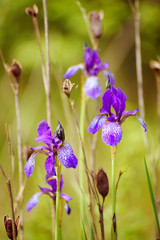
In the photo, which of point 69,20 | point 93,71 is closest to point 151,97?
point 69,20

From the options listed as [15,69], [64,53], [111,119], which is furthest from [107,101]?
[64,53]

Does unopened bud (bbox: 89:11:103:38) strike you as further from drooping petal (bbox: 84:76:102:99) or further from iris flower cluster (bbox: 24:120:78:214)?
iris flower cluster (bbox: 24:120:78:214)

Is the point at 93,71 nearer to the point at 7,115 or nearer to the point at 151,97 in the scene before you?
the point at 7,115

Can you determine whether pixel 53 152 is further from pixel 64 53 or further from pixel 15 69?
pixel 64 53

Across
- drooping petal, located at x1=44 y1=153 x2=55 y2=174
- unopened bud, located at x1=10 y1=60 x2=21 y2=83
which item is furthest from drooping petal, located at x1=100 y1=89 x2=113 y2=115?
unopened bud, located at x1=10 y1=60 x2=21 y2=83

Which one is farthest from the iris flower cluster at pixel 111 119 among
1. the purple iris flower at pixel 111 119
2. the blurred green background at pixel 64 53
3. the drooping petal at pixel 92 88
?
the blurred green background at pixel 64 53

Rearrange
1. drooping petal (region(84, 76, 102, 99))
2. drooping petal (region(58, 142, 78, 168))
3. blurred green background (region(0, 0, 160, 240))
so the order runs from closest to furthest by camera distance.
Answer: drooping petal (region(58, 142, 78, 168)) < drooping petal (region(84, 76, 102, 99)) < blurred green background (region(0, 0, 160, 240))

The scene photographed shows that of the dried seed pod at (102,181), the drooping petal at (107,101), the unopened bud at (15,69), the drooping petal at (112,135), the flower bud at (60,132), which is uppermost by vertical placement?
the unopened bud at (15,69)

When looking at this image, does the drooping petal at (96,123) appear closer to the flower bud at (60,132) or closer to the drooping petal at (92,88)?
the flower bud at (60,132)
